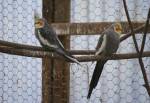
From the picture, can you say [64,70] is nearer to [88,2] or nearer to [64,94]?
[64,94]

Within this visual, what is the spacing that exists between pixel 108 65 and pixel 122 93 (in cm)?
17

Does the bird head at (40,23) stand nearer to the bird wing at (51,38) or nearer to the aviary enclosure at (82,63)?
the bird wing at (51,38)

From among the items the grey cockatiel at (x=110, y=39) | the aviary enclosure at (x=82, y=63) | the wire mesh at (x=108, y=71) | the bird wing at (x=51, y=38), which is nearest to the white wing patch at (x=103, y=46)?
the grey cockatiel at (x=110, y=39)

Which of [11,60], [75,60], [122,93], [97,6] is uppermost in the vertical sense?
[97,6]

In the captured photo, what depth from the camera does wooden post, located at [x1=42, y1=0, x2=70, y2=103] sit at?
5.02 ft

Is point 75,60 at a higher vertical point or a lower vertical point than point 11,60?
higher

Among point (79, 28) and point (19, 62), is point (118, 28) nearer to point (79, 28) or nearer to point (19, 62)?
point (79, 28)

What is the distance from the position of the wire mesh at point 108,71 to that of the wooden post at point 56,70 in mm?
544

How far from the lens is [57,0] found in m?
1.53

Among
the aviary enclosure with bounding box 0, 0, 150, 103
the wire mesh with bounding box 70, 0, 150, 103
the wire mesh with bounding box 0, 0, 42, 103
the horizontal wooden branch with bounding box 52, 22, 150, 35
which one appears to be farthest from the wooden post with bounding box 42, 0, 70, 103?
the wire mesh with bounding box 0, 0, 42, 103

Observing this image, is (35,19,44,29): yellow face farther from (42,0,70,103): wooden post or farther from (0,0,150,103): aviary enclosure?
(0,0,150,103): aviary enclosure

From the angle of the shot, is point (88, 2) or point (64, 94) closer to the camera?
point (64, 94)

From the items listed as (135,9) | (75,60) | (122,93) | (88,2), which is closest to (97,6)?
(88,2)

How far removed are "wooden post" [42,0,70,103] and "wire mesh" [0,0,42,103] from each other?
0.67m
